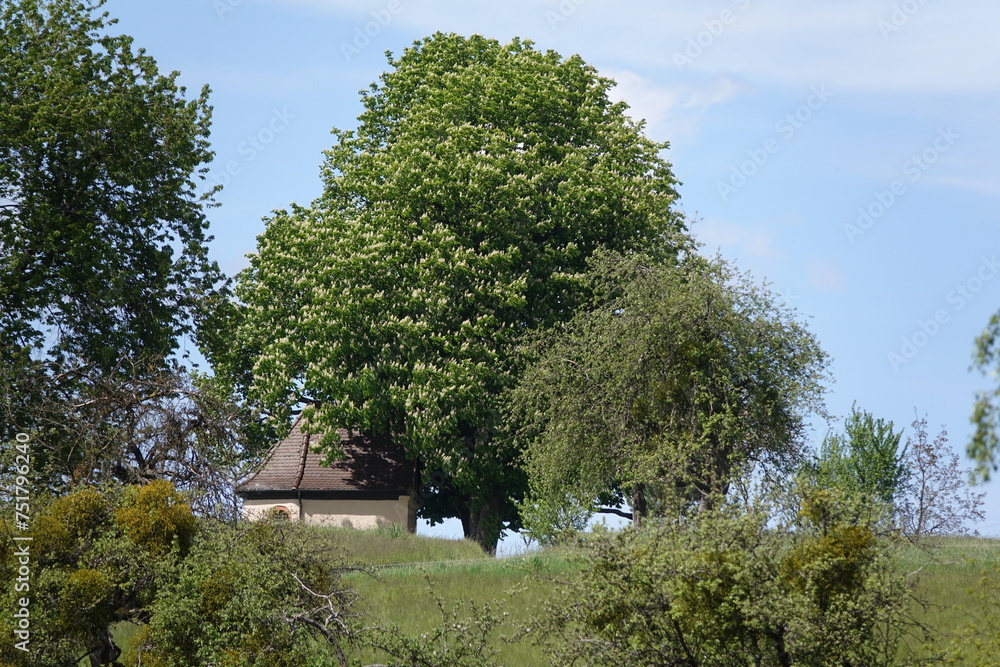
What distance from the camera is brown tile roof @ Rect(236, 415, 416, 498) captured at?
1651 inches

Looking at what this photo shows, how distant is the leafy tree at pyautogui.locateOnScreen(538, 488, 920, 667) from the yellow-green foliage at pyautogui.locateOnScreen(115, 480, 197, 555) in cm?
699

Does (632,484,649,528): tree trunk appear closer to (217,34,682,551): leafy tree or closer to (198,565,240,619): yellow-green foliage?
(217,34,682,551): leafy tree

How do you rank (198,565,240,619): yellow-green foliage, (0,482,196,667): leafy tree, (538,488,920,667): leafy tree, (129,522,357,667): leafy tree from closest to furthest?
(538,488,920,667): leafy tree → (129,522,357,667): leafy tree → (198,565,240,619): yellow-green foliage → (0,482,196,667): leafy tree

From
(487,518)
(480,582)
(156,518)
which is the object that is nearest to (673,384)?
(480,582)

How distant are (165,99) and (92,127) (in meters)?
3.33

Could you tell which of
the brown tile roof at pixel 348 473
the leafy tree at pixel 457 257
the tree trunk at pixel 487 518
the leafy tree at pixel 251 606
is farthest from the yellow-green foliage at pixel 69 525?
the brown tile roof at pixel 348 473

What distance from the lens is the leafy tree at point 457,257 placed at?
35.6 metres

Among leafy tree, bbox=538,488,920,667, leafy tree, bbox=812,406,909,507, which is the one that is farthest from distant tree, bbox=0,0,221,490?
leafy tree, bbox=812,406,909,507

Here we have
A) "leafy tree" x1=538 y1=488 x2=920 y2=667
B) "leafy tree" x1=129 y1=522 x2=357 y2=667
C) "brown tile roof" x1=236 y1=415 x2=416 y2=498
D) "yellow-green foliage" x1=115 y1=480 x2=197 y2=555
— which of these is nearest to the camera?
"leafy tree" x1=538 y1=488 x2=920 y2=667

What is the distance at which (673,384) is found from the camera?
2973 cm

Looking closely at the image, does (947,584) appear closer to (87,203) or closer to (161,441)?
(161,441)

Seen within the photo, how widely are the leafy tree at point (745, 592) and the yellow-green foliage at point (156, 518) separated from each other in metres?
6.99

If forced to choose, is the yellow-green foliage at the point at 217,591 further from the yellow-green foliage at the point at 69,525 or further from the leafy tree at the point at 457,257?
the leafy tree at the point at 457,257

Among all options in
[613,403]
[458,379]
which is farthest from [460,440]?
[613,403]
